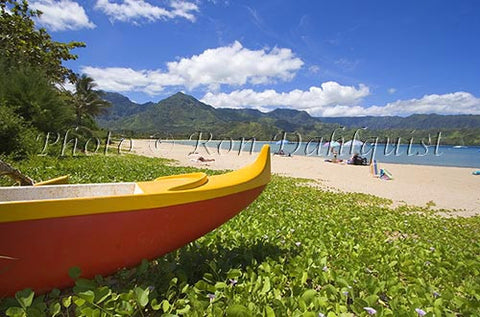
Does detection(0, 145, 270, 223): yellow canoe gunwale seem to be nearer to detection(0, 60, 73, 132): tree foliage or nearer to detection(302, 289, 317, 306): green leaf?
detection(302, 289, 317, 306): green leaf

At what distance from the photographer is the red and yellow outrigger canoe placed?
2.16m

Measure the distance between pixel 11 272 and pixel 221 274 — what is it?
1.72 metres

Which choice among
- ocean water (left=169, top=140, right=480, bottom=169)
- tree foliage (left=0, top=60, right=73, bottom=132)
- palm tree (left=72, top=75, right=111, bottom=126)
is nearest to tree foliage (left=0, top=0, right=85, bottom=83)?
tree foliage (left=0, top=60, right=73, bottom=132)

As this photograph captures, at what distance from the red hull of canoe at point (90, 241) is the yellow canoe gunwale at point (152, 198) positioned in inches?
2.0

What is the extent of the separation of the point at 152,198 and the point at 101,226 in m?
0.45

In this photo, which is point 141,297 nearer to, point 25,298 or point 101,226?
point 101,226

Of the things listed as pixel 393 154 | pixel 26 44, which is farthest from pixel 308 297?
pixel 393 154

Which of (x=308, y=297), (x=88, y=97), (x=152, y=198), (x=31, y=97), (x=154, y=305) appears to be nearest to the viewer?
(x=154, y=305)

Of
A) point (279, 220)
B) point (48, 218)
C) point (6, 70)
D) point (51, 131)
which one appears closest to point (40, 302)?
point (48, 218)

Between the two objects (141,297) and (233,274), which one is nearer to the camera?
(141,297)

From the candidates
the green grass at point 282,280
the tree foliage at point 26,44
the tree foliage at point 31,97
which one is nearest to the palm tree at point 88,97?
the tree foliage at point 26,44

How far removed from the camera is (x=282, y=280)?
2.88 m

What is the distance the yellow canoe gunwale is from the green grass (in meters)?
0.57

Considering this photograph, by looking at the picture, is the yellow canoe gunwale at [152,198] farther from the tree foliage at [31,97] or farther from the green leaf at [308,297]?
the tree foliage at [31,97]
